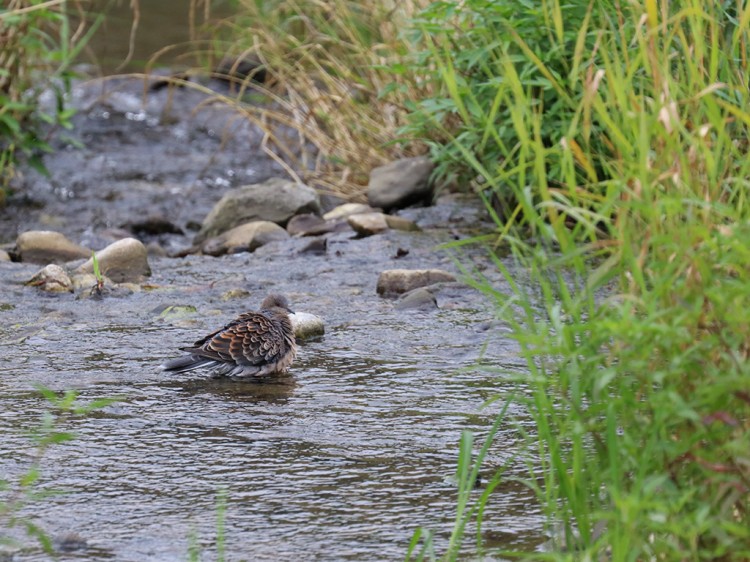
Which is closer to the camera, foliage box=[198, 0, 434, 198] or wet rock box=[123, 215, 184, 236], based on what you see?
foliage box=[198, 0, 434, 198]

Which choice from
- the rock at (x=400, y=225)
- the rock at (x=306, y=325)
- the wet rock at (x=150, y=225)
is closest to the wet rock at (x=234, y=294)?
the rock at (x=306, y=325)

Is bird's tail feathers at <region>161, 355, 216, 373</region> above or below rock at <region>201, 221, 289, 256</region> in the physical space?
above

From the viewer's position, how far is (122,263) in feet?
24.6

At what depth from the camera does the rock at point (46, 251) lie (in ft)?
26.7

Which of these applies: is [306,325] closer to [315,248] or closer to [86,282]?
[86,282]

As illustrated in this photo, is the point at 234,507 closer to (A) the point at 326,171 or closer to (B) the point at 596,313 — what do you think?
(B) the point at 596,313

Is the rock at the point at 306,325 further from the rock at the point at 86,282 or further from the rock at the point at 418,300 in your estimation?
the rock at the point at 86,282

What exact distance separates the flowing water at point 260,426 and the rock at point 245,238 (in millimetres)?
1178

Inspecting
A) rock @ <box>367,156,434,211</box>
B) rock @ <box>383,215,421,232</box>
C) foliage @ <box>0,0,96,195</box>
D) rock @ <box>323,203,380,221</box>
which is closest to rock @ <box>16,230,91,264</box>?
foliage @ <box>0,0,96,195</box>

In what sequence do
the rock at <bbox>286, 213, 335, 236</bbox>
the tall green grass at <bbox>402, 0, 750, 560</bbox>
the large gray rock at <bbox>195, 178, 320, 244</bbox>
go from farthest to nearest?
1. the large gray rock at <bbox>195, 178, 320, 244</bbox>
2. the rock at <bbox>286, 213, 335, 236</bbox>
3. the tall green grass at <bbox>402, 0, 750, 560</bbox>

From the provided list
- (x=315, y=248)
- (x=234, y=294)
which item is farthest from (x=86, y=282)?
(x=315, y=248)

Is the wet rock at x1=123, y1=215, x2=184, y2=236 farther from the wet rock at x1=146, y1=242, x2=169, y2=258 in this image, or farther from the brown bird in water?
the brown bird in water

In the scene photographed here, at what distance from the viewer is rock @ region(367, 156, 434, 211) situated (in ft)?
30.3

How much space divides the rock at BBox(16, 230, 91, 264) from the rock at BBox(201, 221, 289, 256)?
0.95m
